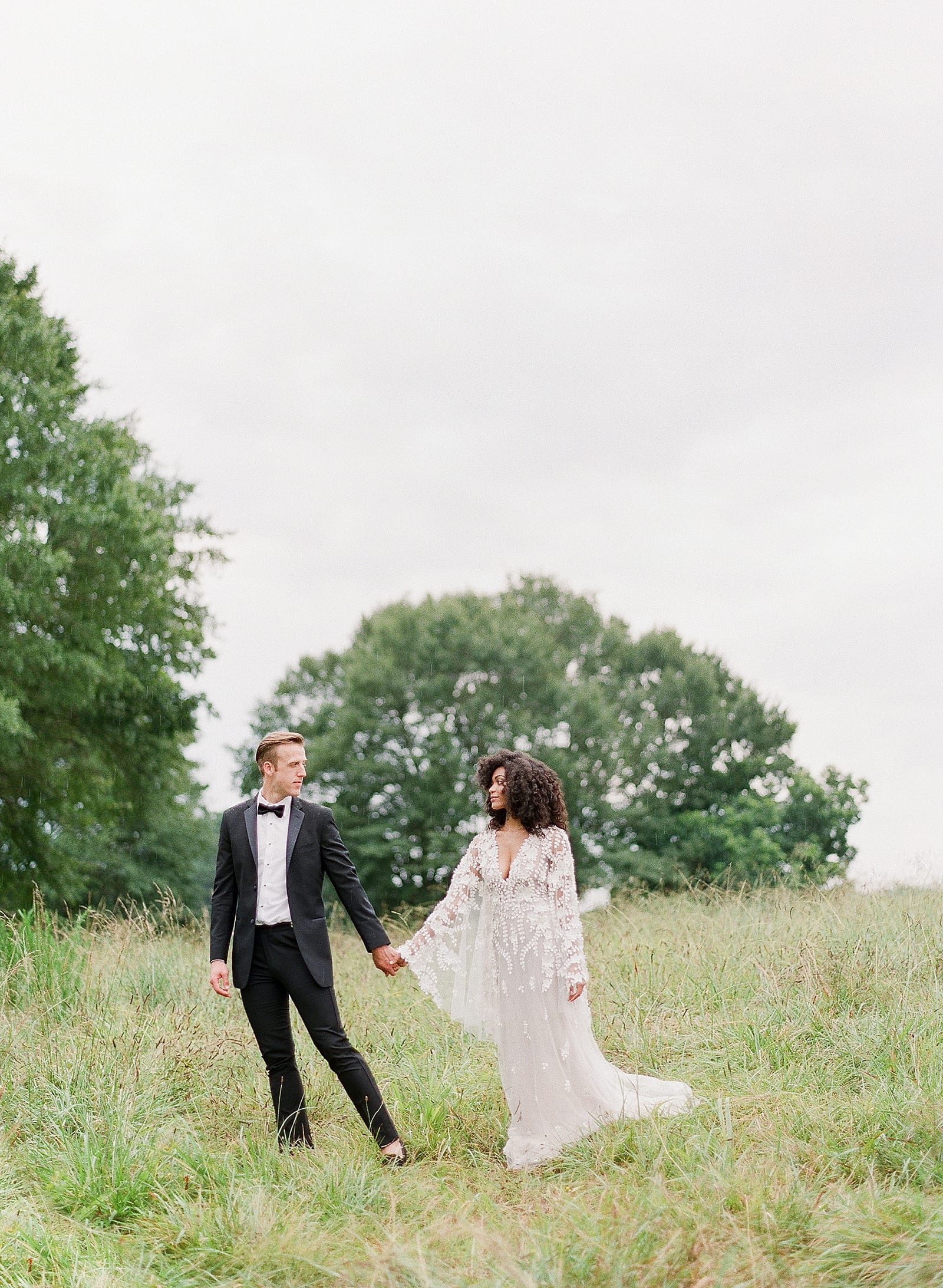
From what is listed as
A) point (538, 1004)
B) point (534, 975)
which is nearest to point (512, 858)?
point (534, 975)

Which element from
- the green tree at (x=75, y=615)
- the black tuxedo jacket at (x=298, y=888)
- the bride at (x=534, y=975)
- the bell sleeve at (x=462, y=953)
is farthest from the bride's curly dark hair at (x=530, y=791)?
the green tree at (x=75, y=615)

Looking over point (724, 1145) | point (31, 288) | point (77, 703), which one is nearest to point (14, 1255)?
point (724, 1145)

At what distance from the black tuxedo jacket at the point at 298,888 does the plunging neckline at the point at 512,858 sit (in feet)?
2.39

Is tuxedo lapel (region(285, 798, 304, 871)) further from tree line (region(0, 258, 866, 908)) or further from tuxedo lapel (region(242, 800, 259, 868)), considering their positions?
tree line (region(0, 258, 866, 908))

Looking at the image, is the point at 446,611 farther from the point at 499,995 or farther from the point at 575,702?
the point at 499,995

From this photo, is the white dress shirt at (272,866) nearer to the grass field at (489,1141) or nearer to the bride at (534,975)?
the bride at (534,975)

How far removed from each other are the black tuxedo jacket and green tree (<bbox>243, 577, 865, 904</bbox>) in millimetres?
22341

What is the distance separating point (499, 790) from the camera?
5988 mm

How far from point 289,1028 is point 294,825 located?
3.43ft

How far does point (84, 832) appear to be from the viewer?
2327cm

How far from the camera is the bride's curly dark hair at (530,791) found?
19.3ft

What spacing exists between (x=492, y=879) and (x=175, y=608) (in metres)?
13.5

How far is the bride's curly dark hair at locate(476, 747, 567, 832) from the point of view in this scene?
19.3ft

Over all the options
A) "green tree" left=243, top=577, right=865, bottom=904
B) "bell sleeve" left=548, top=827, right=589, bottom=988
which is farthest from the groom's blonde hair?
"green tree" left=243, top=577, right=865, bottom=904
